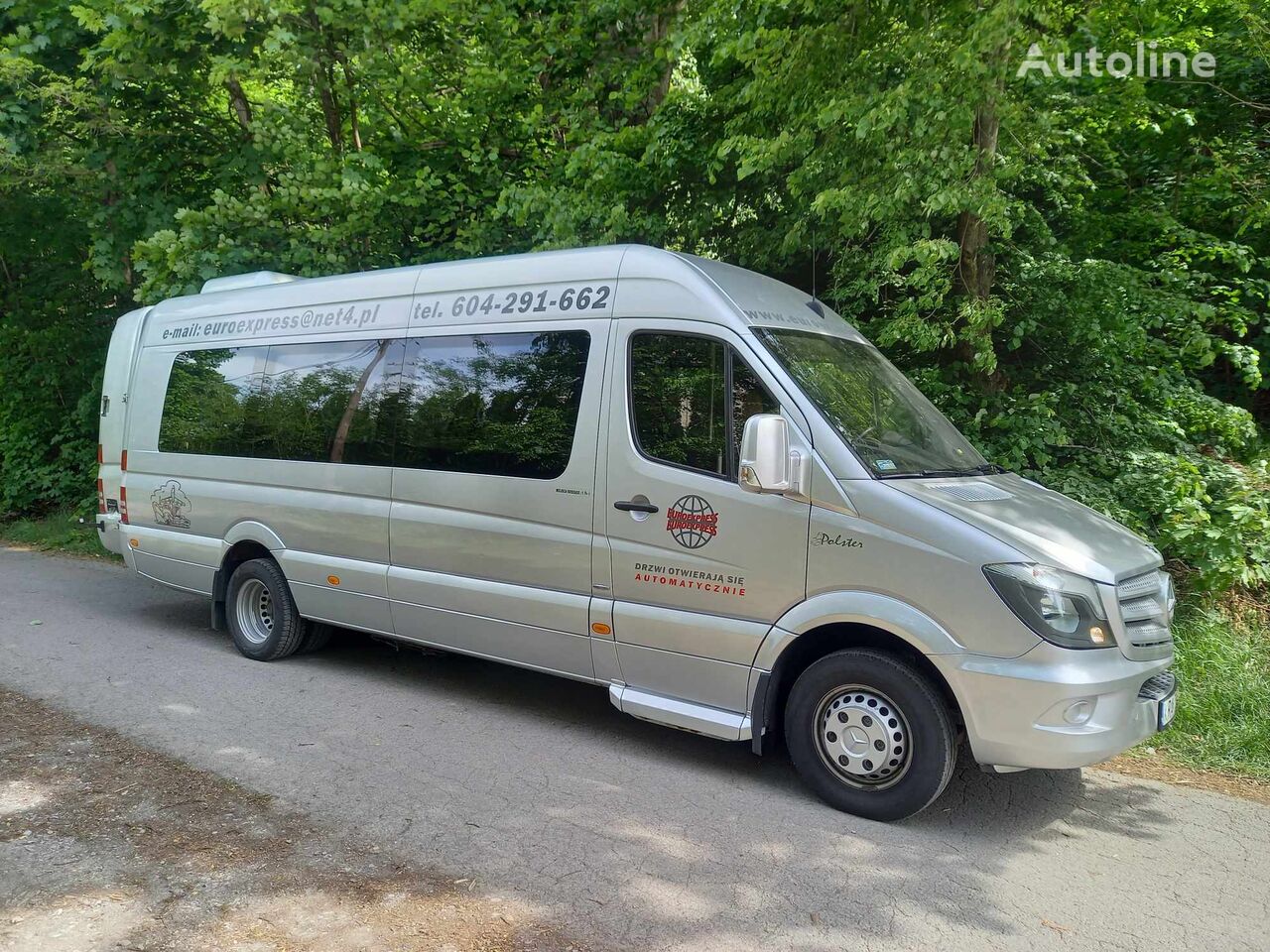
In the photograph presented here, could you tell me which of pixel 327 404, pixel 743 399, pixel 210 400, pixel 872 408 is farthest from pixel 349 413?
pixel 872 408

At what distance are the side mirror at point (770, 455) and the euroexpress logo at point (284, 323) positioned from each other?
10.4 feet

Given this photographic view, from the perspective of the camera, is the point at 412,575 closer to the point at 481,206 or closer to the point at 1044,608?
the point at 1044,608

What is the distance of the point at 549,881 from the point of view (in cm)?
395

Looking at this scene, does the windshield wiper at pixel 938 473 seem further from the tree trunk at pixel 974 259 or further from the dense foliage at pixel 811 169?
the tree trunk at pixel 974 259

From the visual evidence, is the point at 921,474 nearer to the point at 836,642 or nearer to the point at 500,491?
the point at 836,642

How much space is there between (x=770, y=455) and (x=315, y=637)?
4342 mm

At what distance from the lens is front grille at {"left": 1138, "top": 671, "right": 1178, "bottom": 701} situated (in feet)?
14.7

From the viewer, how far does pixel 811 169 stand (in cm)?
699

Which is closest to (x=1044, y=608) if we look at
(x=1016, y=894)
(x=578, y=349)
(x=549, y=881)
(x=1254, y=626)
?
(x=1016, y=894)

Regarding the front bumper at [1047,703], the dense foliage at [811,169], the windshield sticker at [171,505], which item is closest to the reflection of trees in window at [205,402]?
the windshield sticker at [171,505]

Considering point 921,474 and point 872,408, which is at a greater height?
point 872,408

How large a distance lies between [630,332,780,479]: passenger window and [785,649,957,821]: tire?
1124 mm

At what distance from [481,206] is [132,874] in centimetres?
822

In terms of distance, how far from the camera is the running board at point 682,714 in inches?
194
